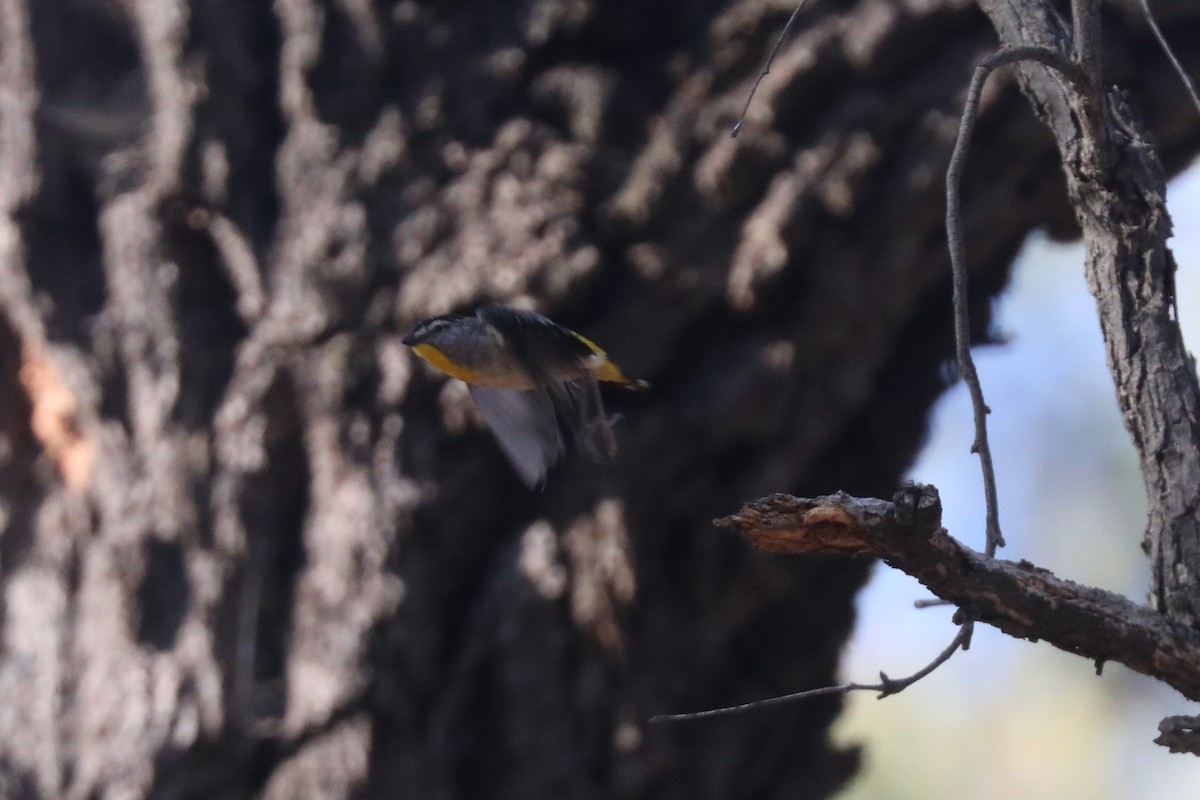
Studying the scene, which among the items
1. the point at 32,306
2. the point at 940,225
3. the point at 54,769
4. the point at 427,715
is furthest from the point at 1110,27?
the point at 54,769

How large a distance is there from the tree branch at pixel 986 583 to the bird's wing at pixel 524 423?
879mm

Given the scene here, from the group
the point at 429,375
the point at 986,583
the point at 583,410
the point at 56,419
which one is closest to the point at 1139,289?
the point at 986,583

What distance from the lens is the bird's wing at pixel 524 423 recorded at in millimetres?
2029

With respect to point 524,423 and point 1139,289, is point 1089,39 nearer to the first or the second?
point 1139,289

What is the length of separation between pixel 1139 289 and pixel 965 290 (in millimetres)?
240

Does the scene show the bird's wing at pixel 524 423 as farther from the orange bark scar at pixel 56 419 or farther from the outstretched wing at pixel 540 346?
the orange bark scar at pixel 56 419

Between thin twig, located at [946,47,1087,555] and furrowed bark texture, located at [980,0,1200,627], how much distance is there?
0.11 m

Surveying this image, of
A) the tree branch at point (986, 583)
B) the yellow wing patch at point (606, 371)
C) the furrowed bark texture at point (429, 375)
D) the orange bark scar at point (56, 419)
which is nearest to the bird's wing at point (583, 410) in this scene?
the yellow wing patch at point (606, 371)

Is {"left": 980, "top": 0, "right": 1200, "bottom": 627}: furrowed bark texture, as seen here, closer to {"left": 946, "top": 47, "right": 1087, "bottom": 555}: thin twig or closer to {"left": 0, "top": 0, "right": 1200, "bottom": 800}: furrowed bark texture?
{"left": 946, "top": 47, "right": 1087, "bottom": 555}: thin twig

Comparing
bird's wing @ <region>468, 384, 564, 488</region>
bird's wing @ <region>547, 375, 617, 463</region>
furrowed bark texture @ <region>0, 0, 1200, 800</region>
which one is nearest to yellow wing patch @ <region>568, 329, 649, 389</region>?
bird's wing @ <region>547, 375, 617, 463</region>

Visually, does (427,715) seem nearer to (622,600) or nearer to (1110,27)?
(622,600)

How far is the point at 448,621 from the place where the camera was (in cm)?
243

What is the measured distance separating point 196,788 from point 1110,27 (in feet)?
7.73

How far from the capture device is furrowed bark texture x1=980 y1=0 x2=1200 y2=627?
1.21 meters
